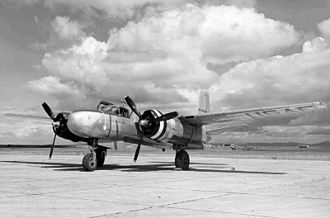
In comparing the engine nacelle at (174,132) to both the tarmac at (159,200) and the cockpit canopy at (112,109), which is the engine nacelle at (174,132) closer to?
the cockpit canopy at (112,109)

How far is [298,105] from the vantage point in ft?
67.3

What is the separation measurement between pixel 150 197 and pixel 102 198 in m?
1.36

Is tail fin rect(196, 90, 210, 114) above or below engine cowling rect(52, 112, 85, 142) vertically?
above

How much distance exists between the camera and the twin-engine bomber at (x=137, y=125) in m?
20.8

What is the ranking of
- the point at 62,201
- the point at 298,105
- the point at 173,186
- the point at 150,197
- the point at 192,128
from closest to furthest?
the point at 62,201
the point at 150,197
the point at 173,186
the point at 298,105
the point at 192,128

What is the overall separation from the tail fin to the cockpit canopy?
759cm

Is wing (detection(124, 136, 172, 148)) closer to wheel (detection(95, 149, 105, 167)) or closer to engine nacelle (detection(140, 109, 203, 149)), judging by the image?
engine nacelle (detection(140, 109, 203, 149))

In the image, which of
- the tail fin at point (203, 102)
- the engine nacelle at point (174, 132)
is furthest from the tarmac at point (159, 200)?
the tail fin at point (203, 102)

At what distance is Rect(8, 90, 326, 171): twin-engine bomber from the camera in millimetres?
20797

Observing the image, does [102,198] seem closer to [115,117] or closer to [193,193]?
[193,193]

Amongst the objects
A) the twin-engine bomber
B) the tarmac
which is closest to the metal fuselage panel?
the twin-engine bomber

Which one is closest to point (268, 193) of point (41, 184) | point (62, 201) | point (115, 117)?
point (62, 201)

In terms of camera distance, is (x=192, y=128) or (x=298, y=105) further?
(x=192, y=128)

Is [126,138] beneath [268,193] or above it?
above
